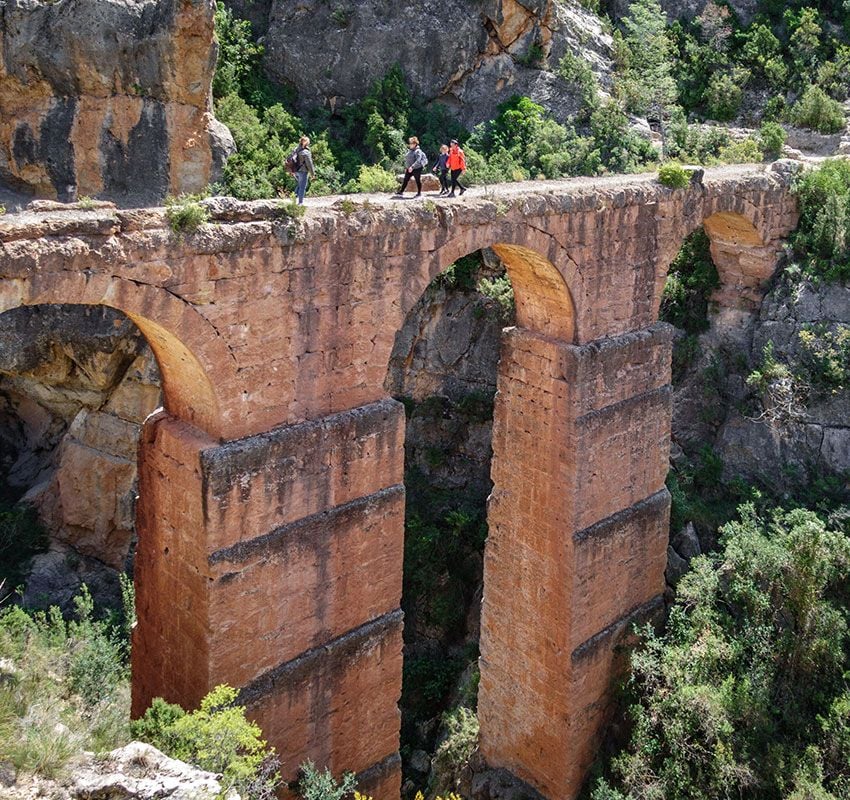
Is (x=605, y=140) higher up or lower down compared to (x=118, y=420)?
higher up

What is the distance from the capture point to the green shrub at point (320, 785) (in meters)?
9.66

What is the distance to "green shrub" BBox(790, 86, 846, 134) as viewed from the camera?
25219 mm

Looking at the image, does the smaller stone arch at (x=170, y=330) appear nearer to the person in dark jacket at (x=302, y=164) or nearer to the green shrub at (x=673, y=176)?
the person in dark jacket at (x=302, y=164)

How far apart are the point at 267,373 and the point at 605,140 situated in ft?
55.8

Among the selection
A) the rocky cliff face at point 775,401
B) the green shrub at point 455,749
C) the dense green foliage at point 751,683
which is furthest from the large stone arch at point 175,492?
the rocky cliff face at point 775,401

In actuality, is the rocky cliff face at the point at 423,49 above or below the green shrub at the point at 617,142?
above

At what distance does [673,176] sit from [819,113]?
1387 cm

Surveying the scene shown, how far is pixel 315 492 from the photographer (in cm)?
1041

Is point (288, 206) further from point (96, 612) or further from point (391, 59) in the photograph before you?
point (391, 59)

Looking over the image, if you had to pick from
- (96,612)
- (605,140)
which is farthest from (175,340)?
(605,140)

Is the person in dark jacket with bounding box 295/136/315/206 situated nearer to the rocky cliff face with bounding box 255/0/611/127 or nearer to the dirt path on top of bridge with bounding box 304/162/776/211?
the dirt path on top of bridge with bounding box 304/162/776/211

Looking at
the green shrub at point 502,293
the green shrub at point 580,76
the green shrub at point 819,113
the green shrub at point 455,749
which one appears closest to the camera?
the green shrub at point 455,749

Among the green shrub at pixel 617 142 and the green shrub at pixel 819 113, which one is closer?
the green shrub at pixel 617 142

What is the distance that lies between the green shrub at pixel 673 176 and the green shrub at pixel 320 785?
351 inches
